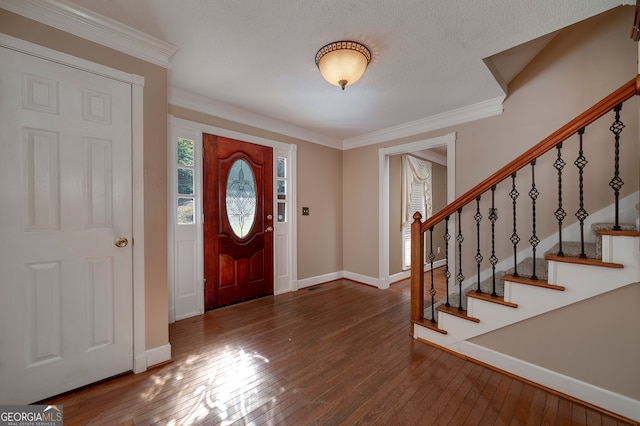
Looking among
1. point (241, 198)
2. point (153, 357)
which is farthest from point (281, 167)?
point (153, 357)

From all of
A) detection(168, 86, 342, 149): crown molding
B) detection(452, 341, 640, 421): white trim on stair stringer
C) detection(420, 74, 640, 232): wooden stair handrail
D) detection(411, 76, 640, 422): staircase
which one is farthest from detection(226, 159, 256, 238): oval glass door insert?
detection(452, 341, 640, 421): white trim on stair stringer

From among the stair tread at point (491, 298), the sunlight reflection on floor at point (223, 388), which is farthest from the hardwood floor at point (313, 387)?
the stair tread at point (491, 298)

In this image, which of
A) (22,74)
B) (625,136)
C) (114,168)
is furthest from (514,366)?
(22,74)

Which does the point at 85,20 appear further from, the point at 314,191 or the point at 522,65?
the point at 522,65

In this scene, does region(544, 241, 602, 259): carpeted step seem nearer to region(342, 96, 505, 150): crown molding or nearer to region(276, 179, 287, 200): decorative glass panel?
region(342, 96, 505, 150): crown molding

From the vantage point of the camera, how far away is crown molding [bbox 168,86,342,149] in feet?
9.11

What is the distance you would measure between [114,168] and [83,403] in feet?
5.11

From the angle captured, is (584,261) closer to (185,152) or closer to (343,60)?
(343,60)

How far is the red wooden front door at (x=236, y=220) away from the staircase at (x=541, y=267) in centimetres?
206

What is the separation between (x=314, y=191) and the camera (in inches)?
163

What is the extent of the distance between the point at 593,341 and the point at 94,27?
393 cm

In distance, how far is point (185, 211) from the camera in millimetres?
2898

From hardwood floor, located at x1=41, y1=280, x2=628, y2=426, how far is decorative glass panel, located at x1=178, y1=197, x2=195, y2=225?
1.16m

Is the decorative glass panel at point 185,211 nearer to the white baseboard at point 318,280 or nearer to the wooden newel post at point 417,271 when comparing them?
the white baseboard at point 318,280
